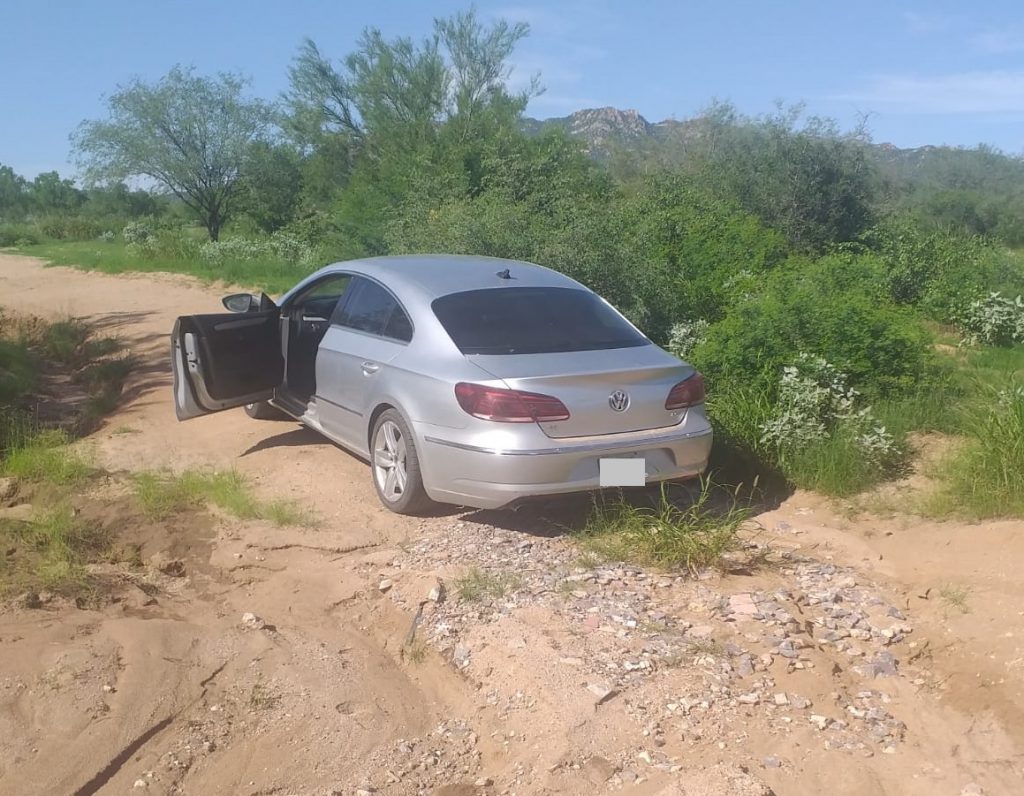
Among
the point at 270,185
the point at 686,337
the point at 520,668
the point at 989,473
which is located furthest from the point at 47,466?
the point at 270,185

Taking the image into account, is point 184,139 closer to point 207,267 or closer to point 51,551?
point 207,267

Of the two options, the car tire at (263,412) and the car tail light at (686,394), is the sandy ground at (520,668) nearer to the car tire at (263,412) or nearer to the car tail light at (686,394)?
the car tail light at (686,394)

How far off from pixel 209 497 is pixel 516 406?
88.5 inches

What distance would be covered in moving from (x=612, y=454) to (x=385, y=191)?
41.5ft

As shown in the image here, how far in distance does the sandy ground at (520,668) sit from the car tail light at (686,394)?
0.88 meters

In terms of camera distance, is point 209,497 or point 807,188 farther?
point 807,188

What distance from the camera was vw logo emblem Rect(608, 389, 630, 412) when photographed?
5352mm

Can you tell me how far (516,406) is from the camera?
17.0 ft

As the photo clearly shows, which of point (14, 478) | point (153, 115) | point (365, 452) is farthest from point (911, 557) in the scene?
point (153, 115)

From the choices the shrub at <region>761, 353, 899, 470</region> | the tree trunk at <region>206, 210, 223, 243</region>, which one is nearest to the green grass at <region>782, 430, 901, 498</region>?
the shrub at <region>761, 353, 899, 470</region>

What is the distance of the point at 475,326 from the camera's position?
5.76 meters

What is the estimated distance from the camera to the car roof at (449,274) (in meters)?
6.15

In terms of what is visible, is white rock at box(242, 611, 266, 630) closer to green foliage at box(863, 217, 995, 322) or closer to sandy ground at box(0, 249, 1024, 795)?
sandy ground at box(0, 249, 1024, 795)

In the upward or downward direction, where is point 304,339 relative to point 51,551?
upward
